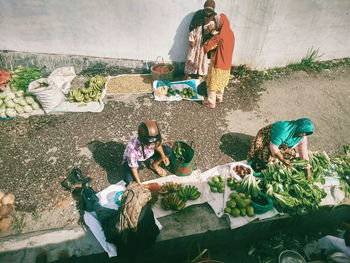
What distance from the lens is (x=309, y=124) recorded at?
12.8ft

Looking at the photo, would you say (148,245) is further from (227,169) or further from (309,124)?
(309,124)

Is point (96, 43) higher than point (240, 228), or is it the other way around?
point (96, 43)

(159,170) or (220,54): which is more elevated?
(220,54)

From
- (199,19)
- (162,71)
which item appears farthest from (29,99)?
(199,19)

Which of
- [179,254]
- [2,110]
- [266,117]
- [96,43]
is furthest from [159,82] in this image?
[179,254]

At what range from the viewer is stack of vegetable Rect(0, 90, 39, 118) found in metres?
5.89

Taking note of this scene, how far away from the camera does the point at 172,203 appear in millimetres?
3971

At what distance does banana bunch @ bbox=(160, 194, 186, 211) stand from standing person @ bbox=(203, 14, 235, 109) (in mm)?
3134

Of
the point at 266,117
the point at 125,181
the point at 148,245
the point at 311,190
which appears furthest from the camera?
the point at 266,117

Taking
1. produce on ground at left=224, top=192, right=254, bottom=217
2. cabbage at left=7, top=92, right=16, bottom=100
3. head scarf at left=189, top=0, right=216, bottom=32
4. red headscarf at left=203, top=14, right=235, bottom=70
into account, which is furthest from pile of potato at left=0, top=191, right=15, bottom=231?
head scarf at left=189, top=0, right=216, bottom=32

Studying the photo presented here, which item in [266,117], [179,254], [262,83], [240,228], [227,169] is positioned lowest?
[179,254]

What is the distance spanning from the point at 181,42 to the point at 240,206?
195 inches

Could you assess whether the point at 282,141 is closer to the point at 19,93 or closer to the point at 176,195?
the point at 176,195

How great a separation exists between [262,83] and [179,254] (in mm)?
5531
